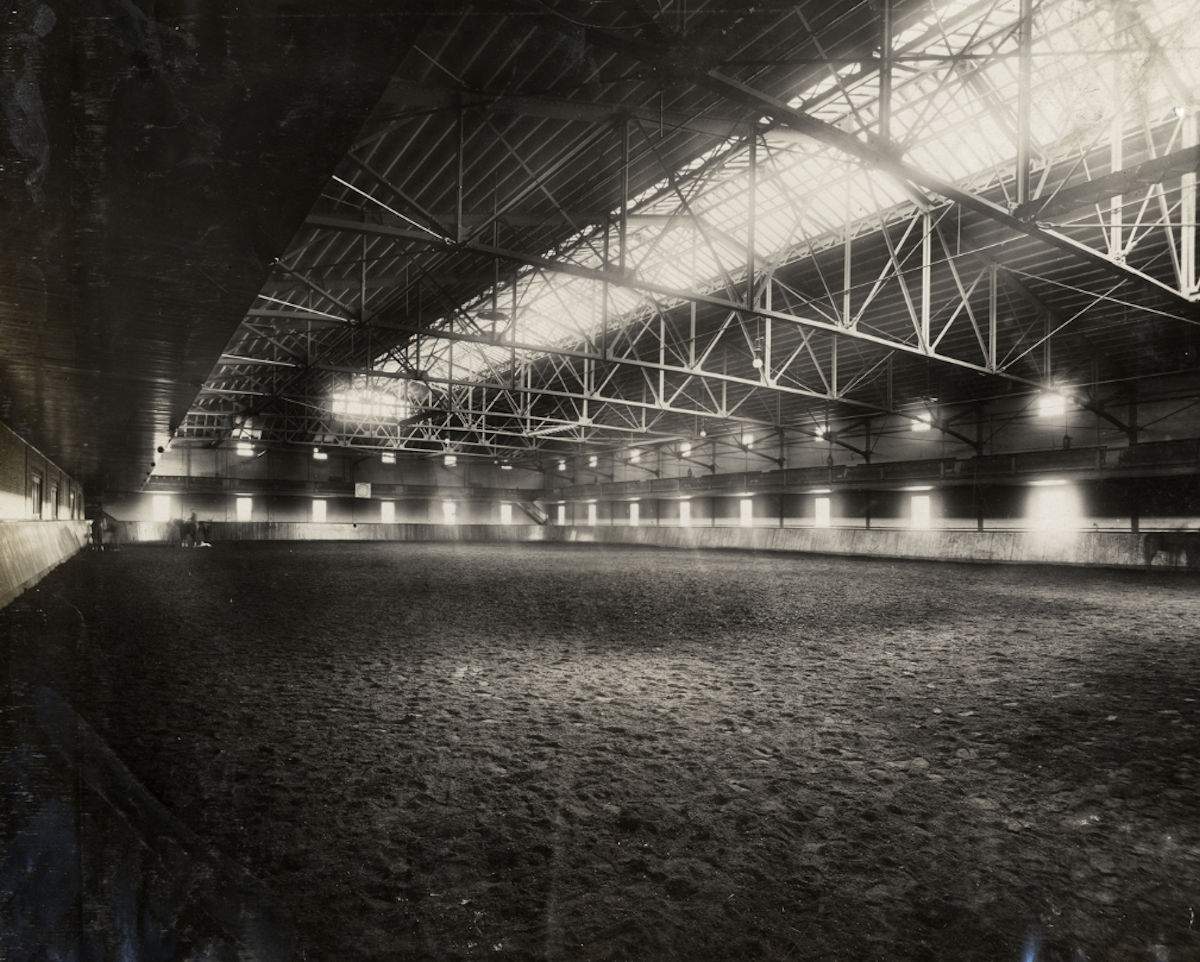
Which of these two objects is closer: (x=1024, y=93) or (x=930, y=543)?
(x=1024, y=93)

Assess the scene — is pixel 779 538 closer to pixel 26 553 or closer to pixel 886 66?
pixel 886 66

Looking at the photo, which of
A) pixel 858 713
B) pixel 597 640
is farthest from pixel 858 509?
pixel 858 713

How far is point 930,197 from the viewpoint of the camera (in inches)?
498

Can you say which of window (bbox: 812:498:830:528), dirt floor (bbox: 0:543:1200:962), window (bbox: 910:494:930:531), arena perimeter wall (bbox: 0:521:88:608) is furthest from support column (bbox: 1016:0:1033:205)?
window (bbox: 812:498:830:528)

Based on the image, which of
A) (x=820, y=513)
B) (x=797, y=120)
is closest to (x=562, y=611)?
(x=797, y=120)

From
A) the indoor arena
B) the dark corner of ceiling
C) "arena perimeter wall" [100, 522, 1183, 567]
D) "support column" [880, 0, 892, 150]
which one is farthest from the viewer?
"arena perimeter wall" [100, 522, 1183, 567]

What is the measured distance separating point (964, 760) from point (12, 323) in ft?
27.2

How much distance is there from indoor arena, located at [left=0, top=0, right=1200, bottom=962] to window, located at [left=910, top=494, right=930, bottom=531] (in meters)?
5.21

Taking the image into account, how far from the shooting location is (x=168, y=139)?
2.95 m

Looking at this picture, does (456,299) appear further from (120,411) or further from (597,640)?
(597,640)

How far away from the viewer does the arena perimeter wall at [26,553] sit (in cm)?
889

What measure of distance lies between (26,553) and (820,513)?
971 inches

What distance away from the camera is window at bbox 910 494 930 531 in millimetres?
22750

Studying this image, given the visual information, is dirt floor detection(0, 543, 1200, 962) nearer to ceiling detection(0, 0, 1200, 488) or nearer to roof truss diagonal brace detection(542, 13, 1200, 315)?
ceiling detection(0, 0, 1200, 488)
